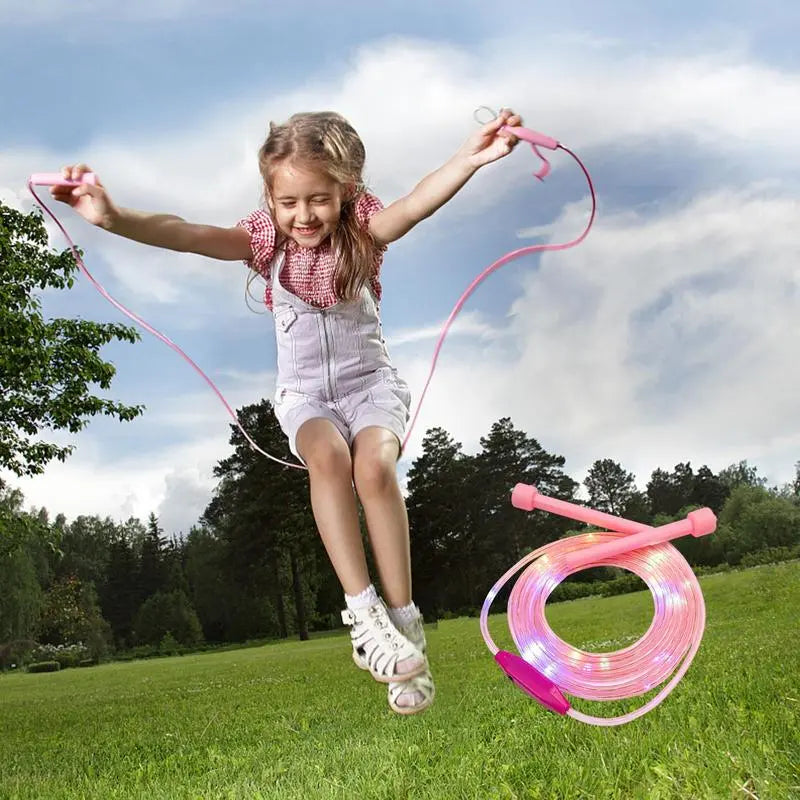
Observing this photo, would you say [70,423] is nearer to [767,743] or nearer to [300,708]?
[300,708]

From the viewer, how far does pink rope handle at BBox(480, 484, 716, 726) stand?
3541mm

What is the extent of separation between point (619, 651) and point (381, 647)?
0.86 meters

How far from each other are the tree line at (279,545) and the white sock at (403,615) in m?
14.1

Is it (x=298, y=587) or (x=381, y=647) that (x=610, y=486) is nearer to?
(x=298, y=587)

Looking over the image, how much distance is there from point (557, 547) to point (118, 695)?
1601cm

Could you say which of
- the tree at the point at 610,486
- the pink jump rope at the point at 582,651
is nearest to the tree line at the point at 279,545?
the tree at the point at 610,486

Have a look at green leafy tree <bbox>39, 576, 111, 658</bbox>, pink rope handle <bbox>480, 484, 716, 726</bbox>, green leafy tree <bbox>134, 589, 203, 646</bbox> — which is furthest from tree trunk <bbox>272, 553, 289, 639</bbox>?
pink rope handle <bbox>480, 484, 716, 726</bbox>

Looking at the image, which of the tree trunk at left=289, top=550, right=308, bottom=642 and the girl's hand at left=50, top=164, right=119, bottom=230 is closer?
the girl's hand at left=50, top=164, right=119, bottom=230

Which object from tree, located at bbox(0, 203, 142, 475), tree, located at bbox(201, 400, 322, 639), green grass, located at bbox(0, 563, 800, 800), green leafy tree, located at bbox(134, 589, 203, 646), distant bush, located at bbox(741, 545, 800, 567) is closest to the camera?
green grass, located at bbox(0, 563, 800, 800)

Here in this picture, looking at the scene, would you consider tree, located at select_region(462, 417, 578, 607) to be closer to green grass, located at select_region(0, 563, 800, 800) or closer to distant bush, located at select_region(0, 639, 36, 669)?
green grass, located at select_region(0, 563, 800, 800)

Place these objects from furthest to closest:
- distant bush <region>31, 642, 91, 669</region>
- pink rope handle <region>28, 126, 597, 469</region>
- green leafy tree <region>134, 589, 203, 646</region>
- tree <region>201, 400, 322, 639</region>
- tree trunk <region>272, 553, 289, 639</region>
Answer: green leafy tree <region>134, 589, 203, 646</region>, distant bush <region>31, 642, 91, 669</region>, tree trunk <region>272, 553, 289, 639</region>, tree <region>201, 400, 322, 639</region>, pink rope handle <region>28, 126, 597, 469</region>

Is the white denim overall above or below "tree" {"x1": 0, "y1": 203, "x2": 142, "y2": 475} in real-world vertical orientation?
below

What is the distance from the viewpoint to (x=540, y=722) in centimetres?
766

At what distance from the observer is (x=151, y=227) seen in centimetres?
391
